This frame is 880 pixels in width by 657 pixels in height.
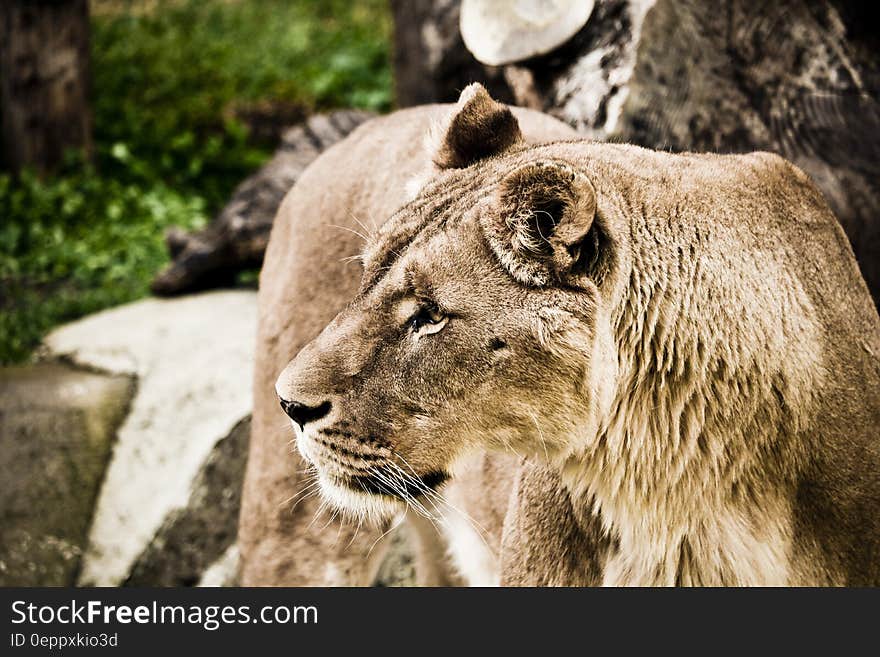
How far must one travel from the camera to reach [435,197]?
2.78m

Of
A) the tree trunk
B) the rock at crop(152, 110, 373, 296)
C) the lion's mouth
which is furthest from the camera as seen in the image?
the tree trunk

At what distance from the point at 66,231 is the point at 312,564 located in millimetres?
5137

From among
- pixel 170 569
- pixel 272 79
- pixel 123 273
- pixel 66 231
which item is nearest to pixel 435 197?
pixel 170 569

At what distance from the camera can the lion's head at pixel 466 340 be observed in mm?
2510

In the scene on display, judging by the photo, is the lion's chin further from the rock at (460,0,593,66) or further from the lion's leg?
the rock at (460,0,593,66)

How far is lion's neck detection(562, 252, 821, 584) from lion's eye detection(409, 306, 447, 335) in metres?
0.42

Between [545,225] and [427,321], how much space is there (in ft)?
1.22

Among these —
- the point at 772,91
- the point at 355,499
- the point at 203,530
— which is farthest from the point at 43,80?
the point at 355,499

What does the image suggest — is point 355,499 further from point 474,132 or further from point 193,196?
point 193,196

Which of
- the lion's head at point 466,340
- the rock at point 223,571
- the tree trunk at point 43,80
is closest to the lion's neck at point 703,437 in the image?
the lion's head at point 466,340

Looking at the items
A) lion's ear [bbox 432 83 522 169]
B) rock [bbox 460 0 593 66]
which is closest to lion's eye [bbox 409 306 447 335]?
lion's ear [bbox 432 83 522 169]

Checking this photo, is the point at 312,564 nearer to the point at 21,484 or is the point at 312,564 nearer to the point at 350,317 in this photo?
the point at 350,317

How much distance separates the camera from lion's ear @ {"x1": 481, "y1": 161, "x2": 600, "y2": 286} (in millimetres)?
2414

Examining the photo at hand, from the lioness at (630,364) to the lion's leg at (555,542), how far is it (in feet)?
0.14
